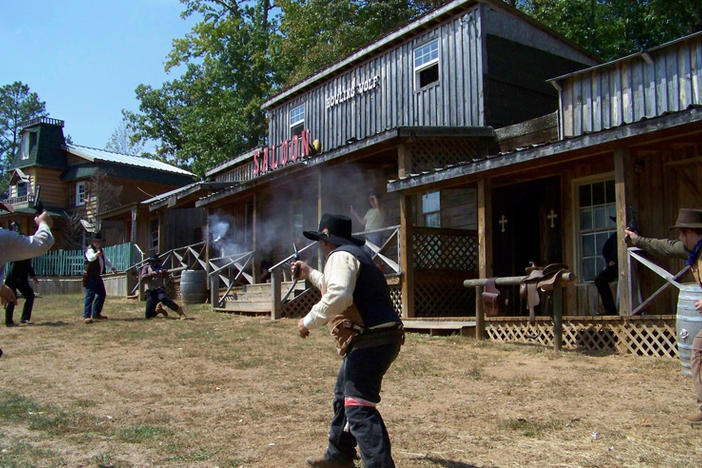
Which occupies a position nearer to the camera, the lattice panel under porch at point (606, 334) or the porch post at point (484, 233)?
the lattice panel under porch at point (606, 334)

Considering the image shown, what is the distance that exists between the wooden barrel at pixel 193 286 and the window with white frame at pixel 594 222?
11.2 m

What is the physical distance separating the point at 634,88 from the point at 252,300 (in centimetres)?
928

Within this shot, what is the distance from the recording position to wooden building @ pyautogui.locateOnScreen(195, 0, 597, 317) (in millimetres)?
12750

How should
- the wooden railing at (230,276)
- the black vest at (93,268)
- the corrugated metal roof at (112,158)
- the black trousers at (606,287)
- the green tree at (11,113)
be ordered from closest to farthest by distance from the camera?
the black trousers at (606,287)
the black vest at (93,268)
the wooden railing at (230,276)
the corrugated metal roof at (112,158)
the green tree at (11,113)

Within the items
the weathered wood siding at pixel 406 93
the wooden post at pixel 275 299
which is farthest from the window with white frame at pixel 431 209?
the wooden post at pixel 275 299

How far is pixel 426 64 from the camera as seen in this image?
15742 millimetres

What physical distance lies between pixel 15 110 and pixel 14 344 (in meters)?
62.4

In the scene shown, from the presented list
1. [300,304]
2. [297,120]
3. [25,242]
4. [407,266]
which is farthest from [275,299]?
[25,242]

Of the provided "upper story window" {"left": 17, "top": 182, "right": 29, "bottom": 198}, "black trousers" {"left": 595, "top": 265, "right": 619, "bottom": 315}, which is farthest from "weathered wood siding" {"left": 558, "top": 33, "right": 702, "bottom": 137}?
"upper story window" {"left": 17, "top": 182, "right": 29, "bottom": 198}

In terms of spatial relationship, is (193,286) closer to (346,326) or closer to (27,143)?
(346,326)

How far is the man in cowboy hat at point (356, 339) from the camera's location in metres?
4.06

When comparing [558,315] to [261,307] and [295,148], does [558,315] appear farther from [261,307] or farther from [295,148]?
[295,148]

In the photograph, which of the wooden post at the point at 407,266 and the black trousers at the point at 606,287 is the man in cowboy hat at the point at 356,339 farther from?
the wooden post at the point at 407,266

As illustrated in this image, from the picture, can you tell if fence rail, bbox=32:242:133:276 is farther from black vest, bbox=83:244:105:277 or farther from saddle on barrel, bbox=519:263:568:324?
saddle on barrel, bbox=519:263:568:324
